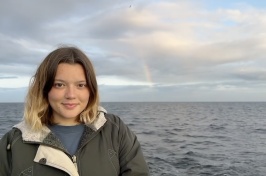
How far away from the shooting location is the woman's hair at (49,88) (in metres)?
2.86

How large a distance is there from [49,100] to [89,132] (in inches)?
19.7

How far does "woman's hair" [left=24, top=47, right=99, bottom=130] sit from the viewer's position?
112 inches

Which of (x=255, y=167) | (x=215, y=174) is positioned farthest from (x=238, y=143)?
(x=215, y=174)

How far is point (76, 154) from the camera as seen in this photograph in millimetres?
2799

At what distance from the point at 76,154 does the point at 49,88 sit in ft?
2.21

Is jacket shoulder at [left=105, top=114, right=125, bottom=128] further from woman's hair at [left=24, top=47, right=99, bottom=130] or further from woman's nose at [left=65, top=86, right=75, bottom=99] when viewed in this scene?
woman's nose at [left=65, top=86, right=75, bottom=99]

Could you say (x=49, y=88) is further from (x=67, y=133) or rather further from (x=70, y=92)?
(x=67, y=133)

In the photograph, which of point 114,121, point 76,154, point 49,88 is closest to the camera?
point 76,154

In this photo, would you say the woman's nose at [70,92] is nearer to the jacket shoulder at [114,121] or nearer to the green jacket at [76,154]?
the green jacket at [76,154]

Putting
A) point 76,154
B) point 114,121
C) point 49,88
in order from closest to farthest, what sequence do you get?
point 76,154 < point 49,88 < point 114,121

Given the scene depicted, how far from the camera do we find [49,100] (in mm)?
2977

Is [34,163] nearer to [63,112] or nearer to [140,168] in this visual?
[63,112]

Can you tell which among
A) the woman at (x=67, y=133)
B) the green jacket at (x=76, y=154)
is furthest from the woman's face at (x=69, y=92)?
the green jacket at (x=76, y=154)

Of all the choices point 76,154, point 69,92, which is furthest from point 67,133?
point 69,92
